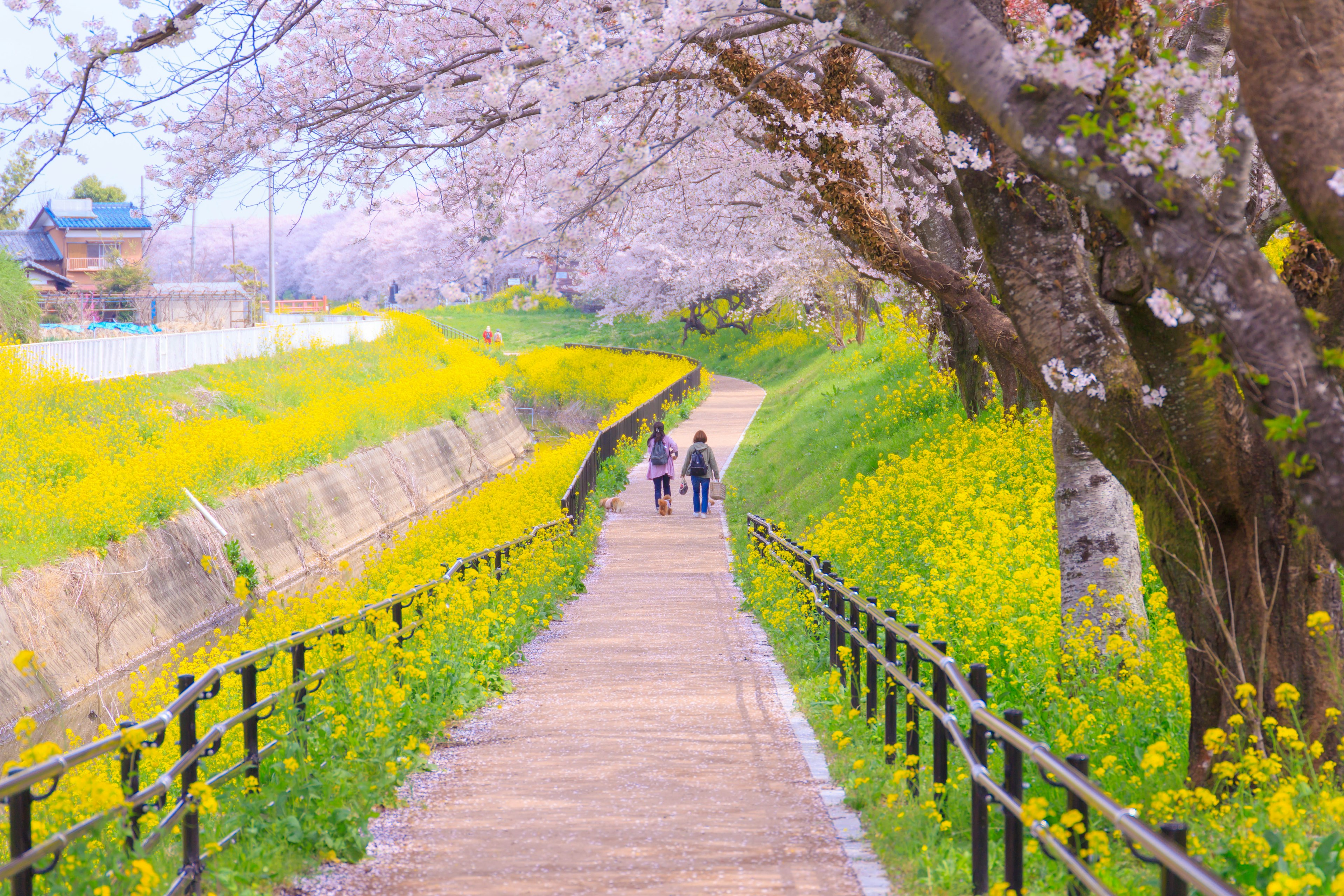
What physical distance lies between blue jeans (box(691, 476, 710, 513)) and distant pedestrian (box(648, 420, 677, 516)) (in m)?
0.45

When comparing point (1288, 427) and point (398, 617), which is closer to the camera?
point (1288, 427)

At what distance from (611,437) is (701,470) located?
624cm

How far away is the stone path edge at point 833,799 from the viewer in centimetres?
453

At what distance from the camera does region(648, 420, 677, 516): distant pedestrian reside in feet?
62.4

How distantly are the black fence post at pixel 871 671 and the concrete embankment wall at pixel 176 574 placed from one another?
904 cm

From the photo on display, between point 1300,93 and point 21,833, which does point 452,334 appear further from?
point 1300,93

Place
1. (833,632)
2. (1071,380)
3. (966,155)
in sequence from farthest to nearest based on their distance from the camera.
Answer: (833,632), (966,155), (1071,380)

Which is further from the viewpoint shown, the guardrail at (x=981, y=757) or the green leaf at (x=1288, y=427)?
the green leaf at (x=1288, y=427)

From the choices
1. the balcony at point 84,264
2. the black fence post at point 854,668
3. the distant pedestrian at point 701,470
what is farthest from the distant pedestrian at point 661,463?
the balcony at point 84,264

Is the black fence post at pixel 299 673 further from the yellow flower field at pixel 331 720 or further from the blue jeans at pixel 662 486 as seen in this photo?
the blue jeans at pixel 662 486

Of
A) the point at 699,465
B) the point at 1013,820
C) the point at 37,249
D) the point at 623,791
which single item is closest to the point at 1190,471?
the point at 1013,820

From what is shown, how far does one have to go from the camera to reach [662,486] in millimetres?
19656

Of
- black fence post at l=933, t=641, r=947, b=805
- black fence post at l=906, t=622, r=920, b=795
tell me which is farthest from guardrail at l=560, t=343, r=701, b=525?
black fence post at l=933, t=641, r=947, b=805

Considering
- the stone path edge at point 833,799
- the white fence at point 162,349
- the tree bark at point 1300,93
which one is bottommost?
the stone path edge at point 833,799
